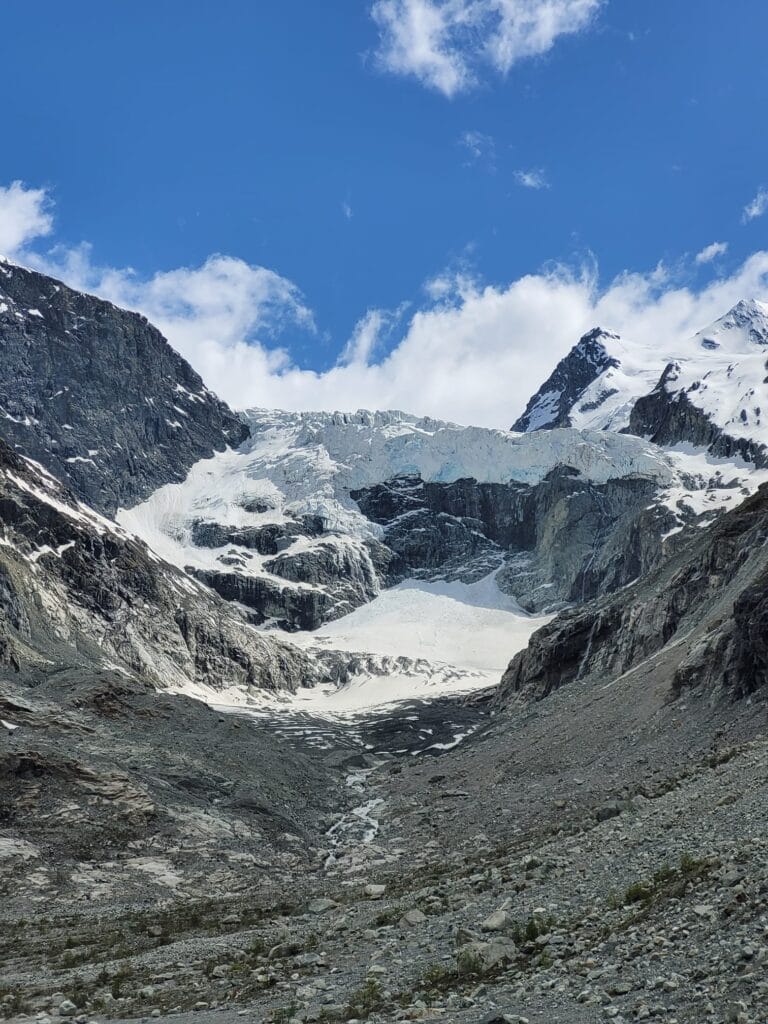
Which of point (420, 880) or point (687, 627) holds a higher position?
point (687, 627)

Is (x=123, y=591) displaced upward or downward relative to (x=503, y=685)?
upward

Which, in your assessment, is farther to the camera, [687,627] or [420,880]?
[687,627]

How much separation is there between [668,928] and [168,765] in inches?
2389

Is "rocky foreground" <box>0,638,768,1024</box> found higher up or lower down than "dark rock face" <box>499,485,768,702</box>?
lower down

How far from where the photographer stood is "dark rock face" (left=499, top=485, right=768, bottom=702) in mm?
61094

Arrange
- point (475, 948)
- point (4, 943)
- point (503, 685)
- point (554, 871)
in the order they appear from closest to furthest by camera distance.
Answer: point (475, 948) < point (554, 871) < point (4, 943) < point (503, 685)

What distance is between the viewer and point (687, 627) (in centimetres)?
8631

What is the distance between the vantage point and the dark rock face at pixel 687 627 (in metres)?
61.1

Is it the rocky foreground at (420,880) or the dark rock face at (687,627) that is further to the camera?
the dark rock face at (687,627)

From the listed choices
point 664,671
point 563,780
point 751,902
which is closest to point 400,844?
point 563,780

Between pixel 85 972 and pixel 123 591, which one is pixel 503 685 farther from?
pixel 85 972

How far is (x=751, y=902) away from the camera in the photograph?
16062 millimetres

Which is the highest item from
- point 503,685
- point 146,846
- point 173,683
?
point 173,683

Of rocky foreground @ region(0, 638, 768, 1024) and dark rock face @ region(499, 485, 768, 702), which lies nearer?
rocky foreground @ region(0, 638, 768, 1024)
